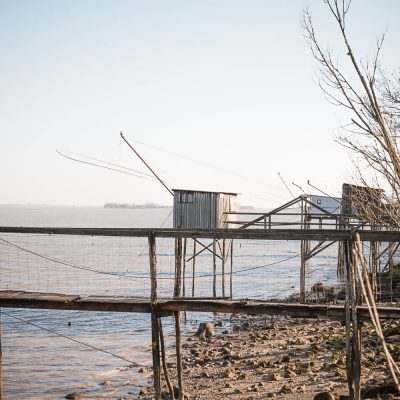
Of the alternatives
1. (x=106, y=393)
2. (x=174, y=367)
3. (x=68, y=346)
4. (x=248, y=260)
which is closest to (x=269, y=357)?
(x=174, y=367)

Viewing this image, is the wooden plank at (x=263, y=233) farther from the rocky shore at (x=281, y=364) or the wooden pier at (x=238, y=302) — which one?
the rocky shore at (x=281, y=364)

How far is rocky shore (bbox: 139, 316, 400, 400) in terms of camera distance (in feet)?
33.6

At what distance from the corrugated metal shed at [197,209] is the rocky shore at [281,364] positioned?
18.7ft

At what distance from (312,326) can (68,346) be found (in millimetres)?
7632

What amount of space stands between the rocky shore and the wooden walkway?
1548mm

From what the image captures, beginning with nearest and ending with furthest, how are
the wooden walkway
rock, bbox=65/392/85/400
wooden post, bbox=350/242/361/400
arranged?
wooden post, bbox=350/242/361/400
the wooden walkway
rock, bbox=65/392/85/400

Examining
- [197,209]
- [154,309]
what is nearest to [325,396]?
[154,309]

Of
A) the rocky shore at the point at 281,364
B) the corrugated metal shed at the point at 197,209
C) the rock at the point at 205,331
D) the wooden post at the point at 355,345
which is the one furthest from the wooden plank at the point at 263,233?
the corrugated metal shed at the point at 197,209

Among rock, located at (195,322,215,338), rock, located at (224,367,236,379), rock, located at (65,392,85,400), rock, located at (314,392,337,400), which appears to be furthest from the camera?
rock, located at (195,322,215,338)

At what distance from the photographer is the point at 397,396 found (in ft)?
27.4

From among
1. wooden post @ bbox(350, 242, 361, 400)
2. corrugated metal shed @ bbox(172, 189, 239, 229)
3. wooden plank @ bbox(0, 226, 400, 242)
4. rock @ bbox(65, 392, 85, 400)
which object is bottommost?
rock @ bbox(65, 392, 85, 400)

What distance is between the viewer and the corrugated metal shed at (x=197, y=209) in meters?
22.6

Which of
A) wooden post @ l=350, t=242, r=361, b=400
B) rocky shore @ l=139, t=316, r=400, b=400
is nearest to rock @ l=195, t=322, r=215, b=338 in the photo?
rocky shore @ l=139, t=316, r=400, b=400

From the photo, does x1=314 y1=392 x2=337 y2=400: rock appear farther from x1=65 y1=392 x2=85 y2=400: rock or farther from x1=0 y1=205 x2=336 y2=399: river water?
x1=65 y1=392 x2=85 y2=400: rock
